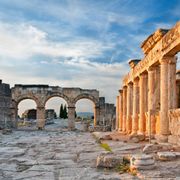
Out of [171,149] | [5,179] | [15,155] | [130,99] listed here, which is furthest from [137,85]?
[5,179]

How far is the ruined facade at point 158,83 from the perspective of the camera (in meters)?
10.5

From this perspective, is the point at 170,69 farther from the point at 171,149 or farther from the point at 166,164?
the point at 166,164

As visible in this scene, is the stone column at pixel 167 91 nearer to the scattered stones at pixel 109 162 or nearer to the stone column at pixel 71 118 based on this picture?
the scattered stones at pixel 109 162

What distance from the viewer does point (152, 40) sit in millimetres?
12133

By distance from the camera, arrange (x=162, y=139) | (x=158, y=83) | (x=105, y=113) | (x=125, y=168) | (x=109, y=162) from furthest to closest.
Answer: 1. (x=105, y=113)
2. (x=158, y=83)
3. (x=162, y=139)
4. (x=109, y=162)
5. (x=125, y=168)

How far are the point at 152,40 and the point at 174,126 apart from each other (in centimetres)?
376

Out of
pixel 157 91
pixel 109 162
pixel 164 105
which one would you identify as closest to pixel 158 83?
pixel 157 91

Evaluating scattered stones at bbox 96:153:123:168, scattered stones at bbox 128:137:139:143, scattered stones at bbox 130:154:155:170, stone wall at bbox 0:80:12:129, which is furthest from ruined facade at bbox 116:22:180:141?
stone wall at bbox 0:80:12:129

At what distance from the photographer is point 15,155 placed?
8359mm

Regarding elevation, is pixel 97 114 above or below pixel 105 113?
below

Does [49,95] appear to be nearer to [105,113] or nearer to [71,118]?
[71,118]

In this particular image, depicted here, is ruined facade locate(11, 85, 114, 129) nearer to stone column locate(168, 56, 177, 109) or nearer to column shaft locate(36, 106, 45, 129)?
column shaft locate(36, 106, 45, 129)

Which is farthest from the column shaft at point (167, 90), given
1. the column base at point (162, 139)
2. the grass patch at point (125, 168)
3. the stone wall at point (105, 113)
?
the stone wall at point (105, 113)

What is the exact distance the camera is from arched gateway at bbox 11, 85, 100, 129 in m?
31.5
